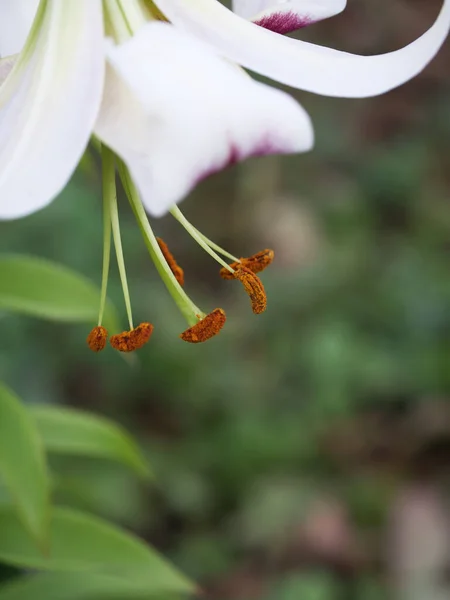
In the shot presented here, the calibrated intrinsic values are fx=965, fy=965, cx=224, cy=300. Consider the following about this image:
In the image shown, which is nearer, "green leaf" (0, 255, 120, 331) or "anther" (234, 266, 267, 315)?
"anther" (234, 266, 267, 315)

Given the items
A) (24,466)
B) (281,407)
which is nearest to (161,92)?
(24,466)

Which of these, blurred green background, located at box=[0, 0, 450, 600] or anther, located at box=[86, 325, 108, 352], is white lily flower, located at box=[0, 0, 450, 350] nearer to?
anther, located at box=[86, 325, 108, 352]

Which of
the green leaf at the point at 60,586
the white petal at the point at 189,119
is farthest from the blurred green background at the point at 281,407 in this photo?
the white petal at the point at 189,119

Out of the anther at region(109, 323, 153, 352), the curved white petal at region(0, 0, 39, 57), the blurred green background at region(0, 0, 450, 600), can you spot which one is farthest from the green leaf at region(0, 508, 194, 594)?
the blurred green background at region(0, 0, 450, 600)

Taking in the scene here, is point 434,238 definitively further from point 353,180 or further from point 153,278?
point 153,278

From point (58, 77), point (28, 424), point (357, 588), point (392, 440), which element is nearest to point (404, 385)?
point (392, 440)

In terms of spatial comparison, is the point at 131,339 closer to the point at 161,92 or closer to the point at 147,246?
the point at 147,246

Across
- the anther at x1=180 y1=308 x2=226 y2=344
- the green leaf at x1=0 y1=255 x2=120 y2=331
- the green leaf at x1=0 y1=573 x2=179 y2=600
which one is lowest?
the green leaf at x1=0 y1=573 x2=179 y2=600
